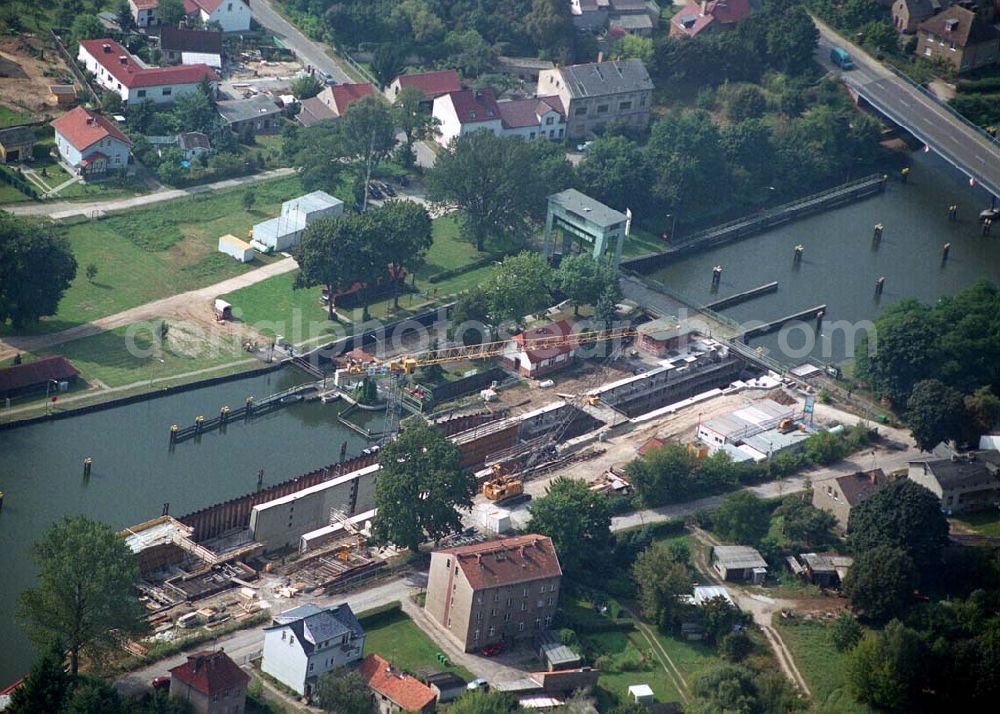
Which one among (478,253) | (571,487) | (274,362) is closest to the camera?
(571,487)

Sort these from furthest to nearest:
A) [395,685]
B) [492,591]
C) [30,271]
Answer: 1. [30,271]
2. [492,591]
3. [395,685]

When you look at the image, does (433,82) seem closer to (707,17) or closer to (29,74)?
(707,17)

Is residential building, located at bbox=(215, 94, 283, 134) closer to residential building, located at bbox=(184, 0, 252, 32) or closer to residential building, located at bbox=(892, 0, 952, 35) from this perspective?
residential building, located at bbox=(184, 0, 252, 32)

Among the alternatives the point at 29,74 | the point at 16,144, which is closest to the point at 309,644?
the point at 16,144

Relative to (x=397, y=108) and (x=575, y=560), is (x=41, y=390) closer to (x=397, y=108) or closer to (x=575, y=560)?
(x=575, y=560)

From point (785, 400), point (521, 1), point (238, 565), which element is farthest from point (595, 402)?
point (521, 1)
